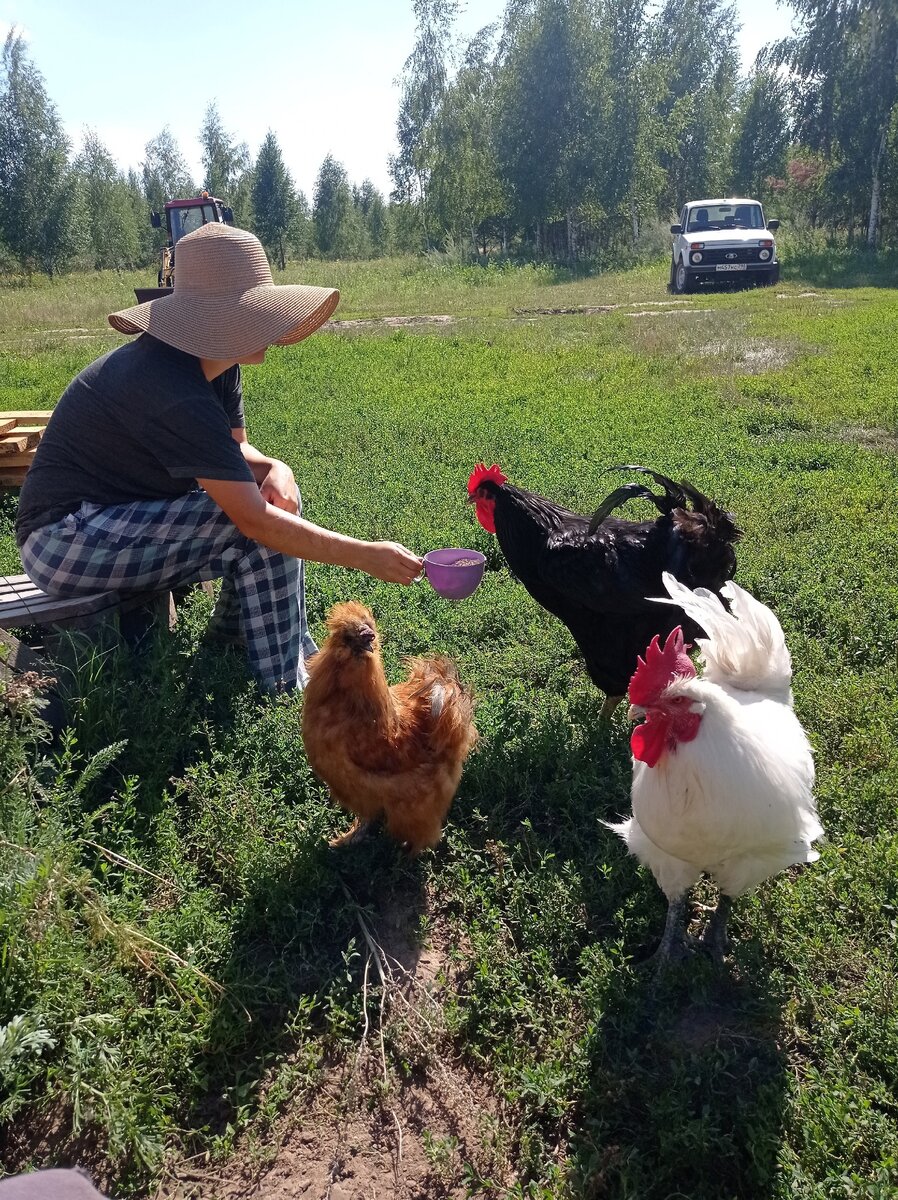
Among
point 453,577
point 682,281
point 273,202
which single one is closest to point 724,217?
point 682,281

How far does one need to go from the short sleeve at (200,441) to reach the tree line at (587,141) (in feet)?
98.7

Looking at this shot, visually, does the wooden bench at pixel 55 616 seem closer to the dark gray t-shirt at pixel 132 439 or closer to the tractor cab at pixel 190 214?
the dark gray t-shirt at pixel 132 439

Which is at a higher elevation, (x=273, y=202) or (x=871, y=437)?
(x=273, y=202)

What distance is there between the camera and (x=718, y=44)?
44.7 m

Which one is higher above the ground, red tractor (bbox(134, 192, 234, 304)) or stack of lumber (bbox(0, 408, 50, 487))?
red tractor (bbox(134, 192, 234, 304))

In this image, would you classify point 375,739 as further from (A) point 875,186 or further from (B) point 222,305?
→ (A) point 875,186

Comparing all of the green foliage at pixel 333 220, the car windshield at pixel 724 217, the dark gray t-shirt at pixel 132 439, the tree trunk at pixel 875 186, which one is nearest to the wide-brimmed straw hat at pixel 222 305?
the dark gray t-shirt at pixel 132 439

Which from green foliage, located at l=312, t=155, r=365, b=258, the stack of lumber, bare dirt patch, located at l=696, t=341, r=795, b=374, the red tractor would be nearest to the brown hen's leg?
the stack of lumber

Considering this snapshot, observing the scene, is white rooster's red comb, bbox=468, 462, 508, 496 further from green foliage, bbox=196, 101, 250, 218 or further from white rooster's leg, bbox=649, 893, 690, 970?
green foliage, bbox=196, 101, 250, 218

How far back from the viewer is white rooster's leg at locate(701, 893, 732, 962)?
99.9 inches

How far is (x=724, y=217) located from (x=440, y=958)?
21920 mm

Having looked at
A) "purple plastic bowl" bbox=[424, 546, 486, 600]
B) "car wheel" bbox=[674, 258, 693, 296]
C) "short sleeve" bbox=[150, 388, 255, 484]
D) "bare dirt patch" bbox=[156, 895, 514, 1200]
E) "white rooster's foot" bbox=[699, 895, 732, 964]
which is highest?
"car wheel" bbox=[674, 258, 693, 296]

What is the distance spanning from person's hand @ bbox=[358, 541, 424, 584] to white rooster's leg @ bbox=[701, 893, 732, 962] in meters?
1.55

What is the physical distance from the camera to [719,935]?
2.55 meters
